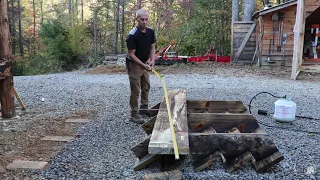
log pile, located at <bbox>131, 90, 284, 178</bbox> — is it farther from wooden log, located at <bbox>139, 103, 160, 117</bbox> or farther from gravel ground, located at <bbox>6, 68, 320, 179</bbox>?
wooden log, located at <bbox>139, 103, 160, 117</bbox>

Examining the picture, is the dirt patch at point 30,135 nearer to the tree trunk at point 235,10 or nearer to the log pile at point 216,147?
the log pile at point 216,147

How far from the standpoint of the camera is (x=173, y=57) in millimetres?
14203

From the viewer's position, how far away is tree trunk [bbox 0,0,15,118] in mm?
4902

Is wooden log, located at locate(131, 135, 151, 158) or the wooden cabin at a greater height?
the wooden cabin

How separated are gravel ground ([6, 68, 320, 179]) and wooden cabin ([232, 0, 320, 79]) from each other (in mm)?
3913

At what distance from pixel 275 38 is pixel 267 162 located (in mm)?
10588

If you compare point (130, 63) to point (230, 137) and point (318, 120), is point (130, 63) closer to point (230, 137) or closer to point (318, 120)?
point (230, 137)

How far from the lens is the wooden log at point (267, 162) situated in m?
2.65

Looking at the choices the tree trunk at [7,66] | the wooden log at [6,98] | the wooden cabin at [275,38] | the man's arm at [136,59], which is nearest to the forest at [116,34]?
the wooden cabin at [275,38]

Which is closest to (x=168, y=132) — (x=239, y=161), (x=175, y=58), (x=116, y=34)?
(x=239, y=161)

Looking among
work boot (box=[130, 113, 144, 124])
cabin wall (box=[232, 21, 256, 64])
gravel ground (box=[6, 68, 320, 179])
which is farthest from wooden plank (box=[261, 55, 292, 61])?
work boot (box=[130, 113, 144, 124])

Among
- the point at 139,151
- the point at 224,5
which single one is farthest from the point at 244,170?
the point at 224,5

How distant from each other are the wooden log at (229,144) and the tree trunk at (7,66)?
364 cm

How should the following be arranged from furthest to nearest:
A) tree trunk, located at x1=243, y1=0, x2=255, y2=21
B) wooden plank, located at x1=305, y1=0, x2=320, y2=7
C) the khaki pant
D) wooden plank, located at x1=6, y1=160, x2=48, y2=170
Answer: tree trunk, located at x1=243, y1=0, x2=255, y2=21
wooden plank, located at x1=305, y1=0, x2=320, y2=7
the khaki pant
wooden plank, located at x1=6, y1=160, x2=48, y2=170
